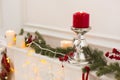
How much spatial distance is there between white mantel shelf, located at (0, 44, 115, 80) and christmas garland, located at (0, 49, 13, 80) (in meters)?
0.06

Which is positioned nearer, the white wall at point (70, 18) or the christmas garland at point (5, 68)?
the white wall at point (70, 18)

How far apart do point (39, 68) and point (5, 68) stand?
0.45 metres

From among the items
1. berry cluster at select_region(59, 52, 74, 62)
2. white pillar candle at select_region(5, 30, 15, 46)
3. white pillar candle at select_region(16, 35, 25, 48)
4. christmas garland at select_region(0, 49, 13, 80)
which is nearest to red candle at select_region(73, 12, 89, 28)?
berry cluster at select_region(59, 52, 74, 62)

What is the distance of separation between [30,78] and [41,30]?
1.41 ft

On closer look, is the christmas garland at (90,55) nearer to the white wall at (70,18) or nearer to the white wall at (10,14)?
the white wall at (70,18)

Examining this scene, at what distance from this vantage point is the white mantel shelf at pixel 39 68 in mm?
1452

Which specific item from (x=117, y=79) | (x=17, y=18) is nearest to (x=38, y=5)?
(x=17, y=18)

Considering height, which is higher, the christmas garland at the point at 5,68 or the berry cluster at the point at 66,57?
the berry cluster at the point at 66,57

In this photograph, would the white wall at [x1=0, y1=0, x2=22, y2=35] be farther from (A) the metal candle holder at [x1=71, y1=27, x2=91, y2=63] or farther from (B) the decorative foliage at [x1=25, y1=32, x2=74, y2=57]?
(A) the metal candle holder at [x1=71, y1=27, x2=91, y2=63]

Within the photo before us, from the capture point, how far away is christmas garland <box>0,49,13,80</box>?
202 cm

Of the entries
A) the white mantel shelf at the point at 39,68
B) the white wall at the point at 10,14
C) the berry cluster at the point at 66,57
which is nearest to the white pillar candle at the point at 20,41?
the white mantel shelf at the point at 39,68

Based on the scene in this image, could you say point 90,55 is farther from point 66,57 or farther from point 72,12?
point 72,12

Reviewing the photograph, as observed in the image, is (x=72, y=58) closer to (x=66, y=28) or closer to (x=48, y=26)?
(x=66, y=28)

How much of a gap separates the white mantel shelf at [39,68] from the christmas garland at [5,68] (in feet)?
0.18
